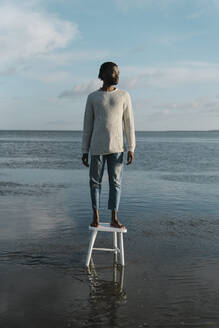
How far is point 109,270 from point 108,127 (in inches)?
71.7

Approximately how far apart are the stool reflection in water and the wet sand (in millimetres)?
10

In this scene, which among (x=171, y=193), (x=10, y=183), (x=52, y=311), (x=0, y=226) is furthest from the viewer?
(x=10, y=183)

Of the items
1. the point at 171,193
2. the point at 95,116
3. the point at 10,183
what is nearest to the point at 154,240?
the point at 95,116

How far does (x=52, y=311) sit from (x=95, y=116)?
2363 millimetres

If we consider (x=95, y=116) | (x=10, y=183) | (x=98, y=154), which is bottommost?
(x=10, y=183)

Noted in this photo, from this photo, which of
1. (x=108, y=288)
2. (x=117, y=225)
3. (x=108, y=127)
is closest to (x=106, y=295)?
(x=108, y=288)

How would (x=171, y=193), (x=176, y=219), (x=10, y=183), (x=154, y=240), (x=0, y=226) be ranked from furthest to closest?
(x=10, y=183)
(x=171, y=193)
(x=176, y=219)
(x=0, y=226)
(x=154, y=240)

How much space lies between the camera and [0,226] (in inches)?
262

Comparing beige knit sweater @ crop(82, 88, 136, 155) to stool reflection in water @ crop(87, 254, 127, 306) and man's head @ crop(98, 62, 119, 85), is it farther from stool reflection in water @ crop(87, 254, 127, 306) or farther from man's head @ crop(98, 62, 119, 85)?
stool reflection in water @ crop(87, 254, 127, 306)

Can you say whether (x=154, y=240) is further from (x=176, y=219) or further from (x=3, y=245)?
(x=3, y=245)

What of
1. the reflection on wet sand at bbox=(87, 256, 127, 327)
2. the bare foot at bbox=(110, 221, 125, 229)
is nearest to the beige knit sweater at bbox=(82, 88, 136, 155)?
the bare foot at bbox=(110, 221, 125, 229)

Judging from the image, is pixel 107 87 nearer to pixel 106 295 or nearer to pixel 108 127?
pixel 108 127

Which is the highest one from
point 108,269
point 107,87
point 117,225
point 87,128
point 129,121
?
point 107,87

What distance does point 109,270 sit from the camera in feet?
15.1
